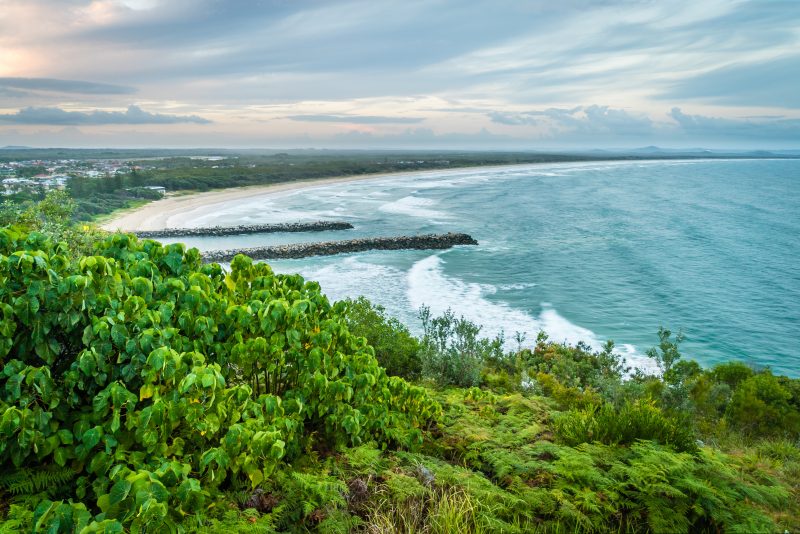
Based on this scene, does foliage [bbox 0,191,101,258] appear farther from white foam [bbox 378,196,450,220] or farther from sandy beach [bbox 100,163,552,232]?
white foam [bbox 378,196,450,220]

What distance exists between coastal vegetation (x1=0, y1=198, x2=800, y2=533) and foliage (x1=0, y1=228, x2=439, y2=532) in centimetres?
2

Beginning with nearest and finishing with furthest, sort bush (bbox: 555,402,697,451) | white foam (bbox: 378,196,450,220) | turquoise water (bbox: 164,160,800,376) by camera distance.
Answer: bush (bbox: 555,402,697,451), turquoise water (bbox: 164,160,800,376), white foam (bbox: 378,196,450,220)

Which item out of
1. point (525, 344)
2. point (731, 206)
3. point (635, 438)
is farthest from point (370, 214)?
point (635, 438)

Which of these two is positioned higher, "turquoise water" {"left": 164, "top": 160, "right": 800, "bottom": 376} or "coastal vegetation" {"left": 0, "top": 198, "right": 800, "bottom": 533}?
"coastal vegetation" {"left": 0, "top": 198, "right": 800, "bottom": 533}

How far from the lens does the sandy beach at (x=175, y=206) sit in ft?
172

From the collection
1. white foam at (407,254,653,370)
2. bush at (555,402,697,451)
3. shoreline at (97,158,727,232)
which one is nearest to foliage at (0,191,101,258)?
shoreline at (97,158,727,232)

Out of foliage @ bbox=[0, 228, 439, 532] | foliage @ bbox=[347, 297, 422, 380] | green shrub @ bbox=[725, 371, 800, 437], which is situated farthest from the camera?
foliage @ bbox=[347, 297, 422, 380]

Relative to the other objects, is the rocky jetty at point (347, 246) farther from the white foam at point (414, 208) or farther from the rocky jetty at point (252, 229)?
the white foam at point (414, 208)

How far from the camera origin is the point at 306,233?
166 ft

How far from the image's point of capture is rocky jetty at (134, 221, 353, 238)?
158ft

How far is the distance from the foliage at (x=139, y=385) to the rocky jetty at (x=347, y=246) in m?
33.6

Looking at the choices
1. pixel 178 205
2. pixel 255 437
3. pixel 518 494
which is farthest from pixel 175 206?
pixel 518 494

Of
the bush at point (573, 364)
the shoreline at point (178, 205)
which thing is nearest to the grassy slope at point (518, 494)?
the bush at point (573, 364)

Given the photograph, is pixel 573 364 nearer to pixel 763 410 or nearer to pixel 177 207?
pixel 763 410
